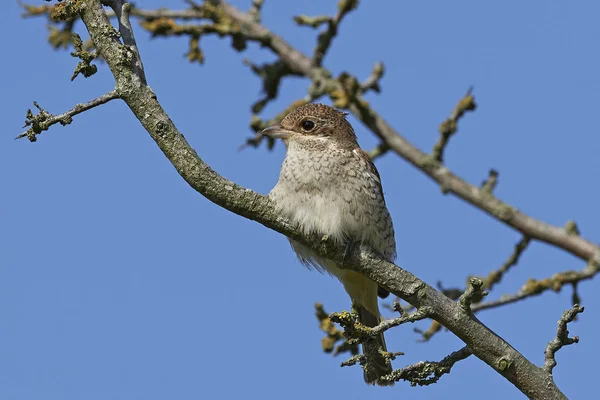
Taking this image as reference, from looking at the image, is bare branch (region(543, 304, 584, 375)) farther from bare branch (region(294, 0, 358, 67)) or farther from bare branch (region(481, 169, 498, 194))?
bare branch (region(294, 0, 358, 67))

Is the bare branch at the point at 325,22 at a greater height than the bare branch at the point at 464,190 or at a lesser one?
greater

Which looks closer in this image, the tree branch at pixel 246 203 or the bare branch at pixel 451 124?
the tree branch at pixel 246 203

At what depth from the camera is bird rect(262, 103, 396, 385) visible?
5.05 meters

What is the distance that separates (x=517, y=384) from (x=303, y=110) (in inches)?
113

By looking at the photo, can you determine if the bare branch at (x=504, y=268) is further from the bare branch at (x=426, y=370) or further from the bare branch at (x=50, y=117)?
the bare branch at (x=50, y=117)

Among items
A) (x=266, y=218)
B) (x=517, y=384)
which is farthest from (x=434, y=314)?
(x=266, y=218)

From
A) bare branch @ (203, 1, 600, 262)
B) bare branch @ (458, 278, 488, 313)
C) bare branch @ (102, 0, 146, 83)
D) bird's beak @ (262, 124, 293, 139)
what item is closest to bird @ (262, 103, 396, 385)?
bird's beak @ (262, 124, 293, 139)

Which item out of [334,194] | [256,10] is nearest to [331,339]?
[334,194]

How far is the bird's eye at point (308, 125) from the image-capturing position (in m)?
Result: 6.12

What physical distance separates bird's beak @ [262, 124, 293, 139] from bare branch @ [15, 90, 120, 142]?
2.30 metres

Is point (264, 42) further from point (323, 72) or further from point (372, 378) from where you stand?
point (372, 378)

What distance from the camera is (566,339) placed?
13.3ft

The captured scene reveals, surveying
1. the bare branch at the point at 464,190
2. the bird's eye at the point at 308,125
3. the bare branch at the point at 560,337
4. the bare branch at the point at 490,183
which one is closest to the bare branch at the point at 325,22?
the bare branch at the point at 464,190

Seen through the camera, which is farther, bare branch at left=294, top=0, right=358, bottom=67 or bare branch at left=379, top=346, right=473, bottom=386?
bare branch at left=294, top=0, right=358, bottom=67
